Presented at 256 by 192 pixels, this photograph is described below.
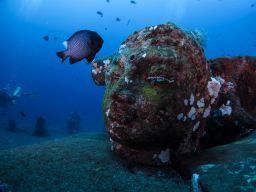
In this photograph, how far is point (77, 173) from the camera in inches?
165

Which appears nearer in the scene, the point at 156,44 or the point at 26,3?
the point at 156,44

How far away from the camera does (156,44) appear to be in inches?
179

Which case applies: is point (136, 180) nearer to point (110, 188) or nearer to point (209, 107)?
point (110, 188)

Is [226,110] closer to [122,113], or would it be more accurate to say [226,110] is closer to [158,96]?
[158,96]

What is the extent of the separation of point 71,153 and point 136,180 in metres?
1.43

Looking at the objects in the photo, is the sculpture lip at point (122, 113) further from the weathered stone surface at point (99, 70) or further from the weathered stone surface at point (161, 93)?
the weathered stone surface at point (99, 70)

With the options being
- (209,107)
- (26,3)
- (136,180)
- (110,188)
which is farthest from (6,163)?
(26,3)

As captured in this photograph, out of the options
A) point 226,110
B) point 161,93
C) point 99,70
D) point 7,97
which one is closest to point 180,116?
point 161,93

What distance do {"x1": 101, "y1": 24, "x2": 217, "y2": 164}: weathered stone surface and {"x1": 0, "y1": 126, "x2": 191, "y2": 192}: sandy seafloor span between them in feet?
1.35

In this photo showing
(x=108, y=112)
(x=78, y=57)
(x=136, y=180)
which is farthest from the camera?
(x=78, y=57)

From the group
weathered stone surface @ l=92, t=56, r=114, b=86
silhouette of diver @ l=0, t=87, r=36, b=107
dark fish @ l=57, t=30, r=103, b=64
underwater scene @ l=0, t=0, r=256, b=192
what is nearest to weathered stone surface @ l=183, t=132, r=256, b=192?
underwater scene @ l=0, t=0, r=256, b=192

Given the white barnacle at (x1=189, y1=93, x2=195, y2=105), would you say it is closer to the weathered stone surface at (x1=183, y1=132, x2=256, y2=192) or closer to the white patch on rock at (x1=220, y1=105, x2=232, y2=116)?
the weathered stone surface at (x1=183, y1=132, x2=256, y2=192)

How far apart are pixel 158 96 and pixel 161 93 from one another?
6 centimetres

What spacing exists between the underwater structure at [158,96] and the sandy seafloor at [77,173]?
34cm
